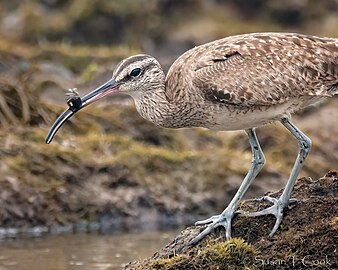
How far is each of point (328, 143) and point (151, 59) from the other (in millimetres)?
9408

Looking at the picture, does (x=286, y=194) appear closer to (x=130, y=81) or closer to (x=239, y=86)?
(x=239, y=86)

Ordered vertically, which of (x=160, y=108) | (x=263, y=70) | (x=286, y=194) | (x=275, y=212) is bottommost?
(x=275, y=212)

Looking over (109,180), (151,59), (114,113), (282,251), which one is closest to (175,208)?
(109,180)

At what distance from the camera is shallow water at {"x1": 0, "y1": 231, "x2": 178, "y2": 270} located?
14484mm

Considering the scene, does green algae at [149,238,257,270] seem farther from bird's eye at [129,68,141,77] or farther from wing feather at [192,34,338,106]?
bird's eye at [129,68,141,77]

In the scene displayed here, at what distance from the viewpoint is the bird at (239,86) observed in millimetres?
11805

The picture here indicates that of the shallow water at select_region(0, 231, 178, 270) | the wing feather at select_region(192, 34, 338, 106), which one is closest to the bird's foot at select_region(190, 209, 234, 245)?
the wing feather at select_region(192, 34, 338, 106)

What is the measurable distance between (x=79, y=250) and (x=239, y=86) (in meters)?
4.51

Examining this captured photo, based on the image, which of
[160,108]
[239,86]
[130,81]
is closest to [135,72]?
[130,81]

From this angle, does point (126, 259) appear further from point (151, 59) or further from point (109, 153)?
point (109, 153)

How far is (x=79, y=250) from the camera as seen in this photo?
15.5 meters

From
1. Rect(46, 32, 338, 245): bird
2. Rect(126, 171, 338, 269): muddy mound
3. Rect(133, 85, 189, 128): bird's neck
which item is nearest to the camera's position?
Rect(126, 171, 338, 269): muddy mound

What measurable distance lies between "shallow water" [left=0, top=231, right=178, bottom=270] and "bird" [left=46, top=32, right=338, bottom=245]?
107 inches

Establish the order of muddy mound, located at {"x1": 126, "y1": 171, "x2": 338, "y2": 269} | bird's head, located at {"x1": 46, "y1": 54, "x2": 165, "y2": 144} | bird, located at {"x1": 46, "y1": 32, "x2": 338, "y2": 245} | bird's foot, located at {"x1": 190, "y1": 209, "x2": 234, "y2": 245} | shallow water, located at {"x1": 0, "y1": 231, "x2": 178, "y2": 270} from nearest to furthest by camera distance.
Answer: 1. muddy mound, located at {"x1": 126, "y1": 171, "x2": 338, "y2": 269}
2. bird's foot, located at {"x1": 190, "y1": 209, "x2": 234, "y2": 245}
3. bird, located at {"x1": 46, "y1": 32, "x2": 338, "y2": 245}
4. bird's head, located at {"x1": 46, "y1": 54, "x2": 165, "y2": 144}
5. shallow water, located at {"x1": 0, "y1": 231, "x2": 178, "y2": 270}
